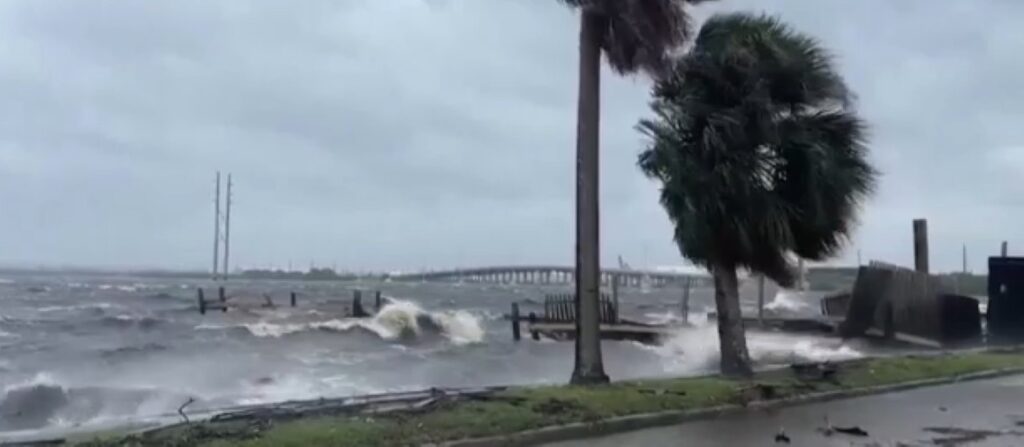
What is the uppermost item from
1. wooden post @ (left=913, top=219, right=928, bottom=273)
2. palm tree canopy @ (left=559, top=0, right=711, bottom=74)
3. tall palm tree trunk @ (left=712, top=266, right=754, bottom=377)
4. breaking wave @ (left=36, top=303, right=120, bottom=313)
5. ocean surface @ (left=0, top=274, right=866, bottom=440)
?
palm tree canopy @ (left=559, top=0, right=711, bottom=74)

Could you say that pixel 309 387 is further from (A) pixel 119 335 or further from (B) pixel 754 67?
(A) pixel 119 335

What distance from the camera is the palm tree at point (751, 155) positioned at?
1853 centimetres

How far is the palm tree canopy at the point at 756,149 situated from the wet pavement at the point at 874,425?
2.82 meters

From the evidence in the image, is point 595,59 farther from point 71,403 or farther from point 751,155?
point 71,403

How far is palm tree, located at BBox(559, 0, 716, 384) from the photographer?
53.0 ft

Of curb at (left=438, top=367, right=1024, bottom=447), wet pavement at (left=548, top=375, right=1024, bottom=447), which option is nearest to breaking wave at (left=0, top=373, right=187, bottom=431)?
curb at (left=438, top=367, right=1024, bottom=447)

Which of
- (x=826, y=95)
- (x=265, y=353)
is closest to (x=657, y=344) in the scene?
(x=265, y=353)

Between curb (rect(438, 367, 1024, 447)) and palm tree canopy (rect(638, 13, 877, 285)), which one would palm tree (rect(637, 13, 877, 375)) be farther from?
curb (rect(438, 367, 1024, 447))

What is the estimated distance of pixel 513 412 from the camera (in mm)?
13586

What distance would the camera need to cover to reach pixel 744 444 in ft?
42.4

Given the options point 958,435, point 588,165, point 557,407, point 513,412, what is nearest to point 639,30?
point 588,165

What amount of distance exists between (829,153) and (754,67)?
5.66 feet

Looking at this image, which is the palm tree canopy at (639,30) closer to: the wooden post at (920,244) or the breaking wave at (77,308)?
the wooden post at (920,244)

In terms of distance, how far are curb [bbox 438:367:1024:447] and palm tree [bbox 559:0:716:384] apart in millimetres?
1950
